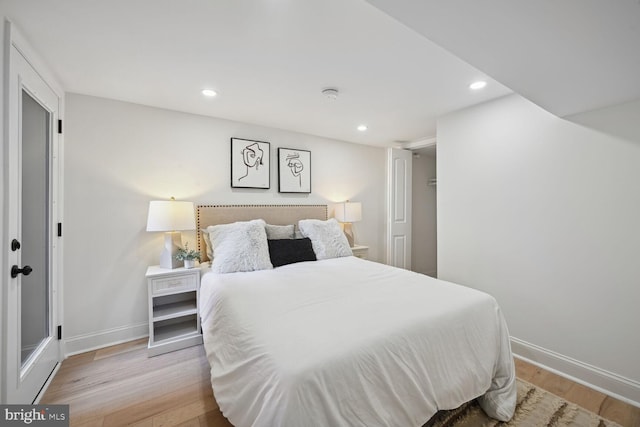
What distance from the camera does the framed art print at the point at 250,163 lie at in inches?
124

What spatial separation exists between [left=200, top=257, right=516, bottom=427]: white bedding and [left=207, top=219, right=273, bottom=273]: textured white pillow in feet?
1.18

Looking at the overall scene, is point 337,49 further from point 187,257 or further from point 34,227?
point 34,227

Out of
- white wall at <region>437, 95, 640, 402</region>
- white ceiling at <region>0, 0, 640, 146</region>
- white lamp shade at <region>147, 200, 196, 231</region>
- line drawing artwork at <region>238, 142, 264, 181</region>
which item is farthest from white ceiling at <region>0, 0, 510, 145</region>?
white lamp shade at <region>147, 200, 196, 231</region>

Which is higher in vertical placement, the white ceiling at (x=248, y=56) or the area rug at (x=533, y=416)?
the white ceiling at (x=248, y=56)

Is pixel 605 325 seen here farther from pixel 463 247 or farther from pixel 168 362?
pixel 168 362

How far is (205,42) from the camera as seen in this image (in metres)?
1.66

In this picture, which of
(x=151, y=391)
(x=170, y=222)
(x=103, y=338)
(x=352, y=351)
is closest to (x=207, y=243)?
(x=170, y=222)

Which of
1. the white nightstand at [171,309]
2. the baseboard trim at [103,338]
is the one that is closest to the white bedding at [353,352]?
the white nightstand at [171,309]

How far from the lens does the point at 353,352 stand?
1.14 metres

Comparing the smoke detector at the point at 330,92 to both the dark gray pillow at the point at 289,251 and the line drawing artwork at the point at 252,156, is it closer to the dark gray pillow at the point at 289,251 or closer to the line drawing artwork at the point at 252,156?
the line drawing artwork at the point at 252,156

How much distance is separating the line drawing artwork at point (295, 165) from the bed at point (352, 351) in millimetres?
1811

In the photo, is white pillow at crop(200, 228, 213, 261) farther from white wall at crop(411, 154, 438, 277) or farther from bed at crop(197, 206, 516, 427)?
white wall at crop(411, 154, 438, 277)

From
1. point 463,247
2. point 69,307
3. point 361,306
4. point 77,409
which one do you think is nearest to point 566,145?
point 463,247

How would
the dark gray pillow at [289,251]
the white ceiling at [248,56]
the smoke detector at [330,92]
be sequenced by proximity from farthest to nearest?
the dark gray pillow at [289,251]
the smoke detector at [330,92]
the white ceiling at [248,56]
